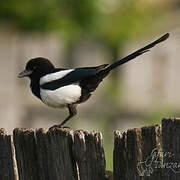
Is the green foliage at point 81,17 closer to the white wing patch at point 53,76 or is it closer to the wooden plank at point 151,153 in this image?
the white wing patch at point 53,76

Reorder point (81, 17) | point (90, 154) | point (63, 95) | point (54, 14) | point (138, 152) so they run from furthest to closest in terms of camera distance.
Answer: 1. point (81, 17)
2. point (54, 14)
3. point (63, 95)
4. point (90, 154)
5. point (138, 152)

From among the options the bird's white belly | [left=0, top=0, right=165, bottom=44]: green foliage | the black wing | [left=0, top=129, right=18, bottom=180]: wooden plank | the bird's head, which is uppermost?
[left=0, top=0, right=165, bottom=44]: green foliage

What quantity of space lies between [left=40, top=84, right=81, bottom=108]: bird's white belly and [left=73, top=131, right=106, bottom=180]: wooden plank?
68.0 inches

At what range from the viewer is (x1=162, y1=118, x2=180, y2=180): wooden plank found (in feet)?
10.9

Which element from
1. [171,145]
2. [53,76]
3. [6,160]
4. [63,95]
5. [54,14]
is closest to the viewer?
[171,145]

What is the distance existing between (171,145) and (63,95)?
2155mm

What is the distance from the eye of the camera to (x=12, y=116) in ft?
38.2

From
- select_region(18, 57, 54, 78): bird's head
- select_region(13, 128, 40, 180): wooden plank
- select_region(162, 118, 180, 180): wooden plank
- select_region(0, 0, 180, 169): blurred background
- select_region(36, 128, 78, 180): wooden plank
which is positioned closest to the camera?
select_region(162, 118, 180, 180): wooden plank

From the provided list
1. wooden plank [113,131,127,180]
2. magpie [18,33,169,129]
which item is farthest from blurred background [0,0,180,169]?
wooden plank [113,131,127,180]

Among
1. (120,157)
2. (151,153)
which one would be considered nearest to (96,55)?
(120,157)

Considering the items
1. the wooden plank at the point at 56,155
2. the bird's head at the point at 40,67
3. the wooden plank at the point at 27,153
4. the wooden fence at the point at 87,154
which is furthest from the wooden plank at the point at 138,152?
the bird's head at the point at 40,67

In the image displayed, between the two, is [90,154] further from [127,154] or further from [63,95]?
[63,95]

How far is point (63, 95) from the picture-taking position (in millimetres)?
5406
